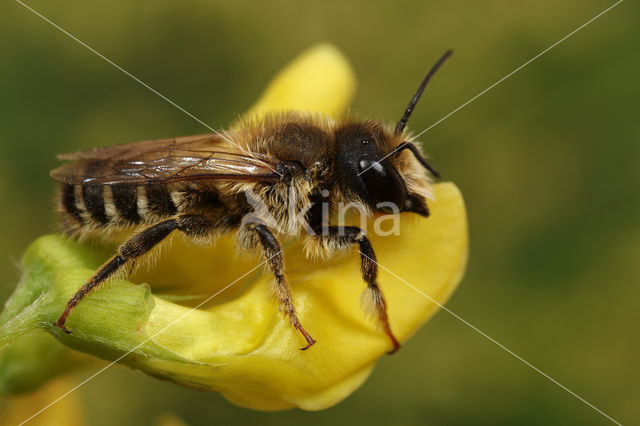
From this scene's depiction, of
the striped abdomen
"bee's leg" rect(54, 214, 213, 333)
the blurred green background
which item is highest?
the striped abdomen

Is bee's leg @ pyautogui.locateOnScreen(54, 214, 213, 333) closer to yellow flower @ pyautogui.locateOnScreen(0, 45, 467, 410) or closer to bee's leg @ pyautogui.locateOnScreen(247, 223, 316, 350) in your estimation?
yellow flower @ pyautogui.locateOnScreen(0, 45, 467, 410)

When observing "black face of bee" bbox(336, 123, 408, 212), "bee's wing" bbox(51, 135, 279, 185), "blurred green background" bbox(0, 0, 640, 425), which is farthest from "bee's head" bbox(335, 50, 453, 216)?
"blurred green background" bbox(0, 0, 640, 425)

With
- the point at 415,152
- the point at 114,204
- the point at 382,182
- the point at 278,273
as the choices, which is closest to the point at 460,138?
the point at 415,152

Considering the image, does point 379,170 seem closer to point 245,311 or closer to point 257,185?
point 257,185

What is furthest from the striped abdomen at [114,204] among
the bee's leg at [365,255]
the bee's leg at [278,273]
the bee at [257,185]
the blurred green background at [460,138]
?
the blurred green background at [460,138]

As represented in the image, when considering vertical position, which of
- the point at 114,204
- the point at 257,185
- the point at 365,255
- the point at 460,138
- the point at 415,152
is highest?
the point at 114,204

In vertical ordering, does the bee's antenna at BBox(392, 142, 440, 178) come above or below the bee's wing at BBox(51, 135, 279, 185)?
below
